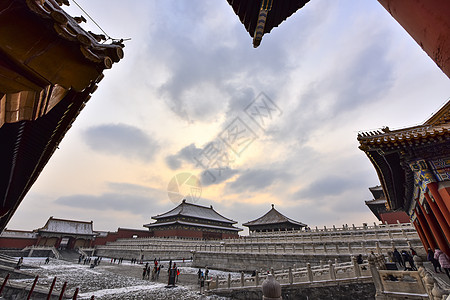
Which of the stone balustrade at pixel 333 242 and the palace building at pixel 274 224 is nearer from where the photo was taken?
the stone balustrade at pixel 333 242

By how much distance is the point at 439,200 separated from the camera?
5625 millimetres

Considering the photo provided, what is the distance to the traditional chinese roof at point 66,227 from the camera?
125ft

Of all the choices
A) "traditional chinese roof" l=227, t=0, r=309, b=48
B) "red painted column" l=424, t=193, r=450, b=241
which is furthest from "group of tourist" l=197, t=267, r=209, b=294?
"traditional chinese roof" l=227, t=0, r=309, b=48

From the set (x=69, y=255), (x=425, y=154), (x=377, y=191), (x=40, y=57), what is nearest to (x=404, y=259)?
(x=425, y=154)

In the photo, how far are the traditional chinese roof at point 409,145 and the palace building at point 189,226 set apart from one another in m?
38.2

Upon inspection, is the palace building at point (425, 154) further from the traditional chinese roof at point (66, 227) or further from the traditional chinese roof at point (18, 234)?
the traditional chinese roof at point (66, 227)

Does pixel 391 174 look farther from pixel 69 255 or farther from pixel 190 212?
pixel 69 255

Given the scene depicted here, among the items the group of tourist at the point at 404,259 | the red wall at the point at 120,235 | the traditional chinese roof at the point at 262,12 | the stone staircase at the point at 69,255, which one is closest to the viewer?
the traditional chinese roof at the point at 262,12

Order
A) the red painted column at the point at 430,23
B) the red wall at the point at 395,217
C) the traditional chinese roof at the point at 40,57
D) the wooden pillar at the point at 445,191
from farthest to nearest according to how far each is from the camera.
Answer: the red wall at the point at 395,217 → the wooden pillar at the point at 445,191 → the traditional chinese roof at the point at 40,57 → the red painted column at the point at 430,23

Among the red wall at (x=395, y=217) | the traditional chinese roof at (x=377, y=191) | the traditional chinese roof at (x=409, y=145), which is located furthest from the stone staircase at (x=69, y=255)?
the traditional chinese roof at (x=377, y=191)

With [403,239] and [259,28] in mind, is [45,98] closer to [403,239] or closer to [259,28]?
[259,28]

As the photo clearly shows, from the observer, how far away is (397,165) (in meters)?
7.35

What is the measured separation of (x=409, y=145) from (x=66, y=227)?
5371 centimetres

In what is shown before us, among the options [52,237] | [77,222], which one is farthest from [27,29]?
[77,222]
